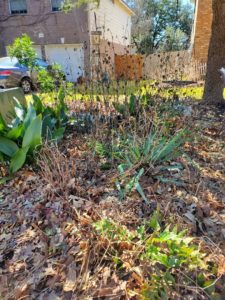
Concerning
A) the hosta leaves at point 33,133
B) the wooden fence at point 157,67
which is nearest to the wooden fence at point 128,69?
the wooden fence at point 157,67

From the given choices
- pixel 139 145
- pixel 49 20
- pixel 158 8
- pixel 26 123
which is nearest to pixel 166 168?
pixel 139 145

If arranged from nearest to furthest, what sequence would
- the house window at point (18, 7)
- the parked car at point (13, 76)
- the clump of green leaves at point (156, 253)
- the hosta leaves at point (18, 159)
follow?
the clump of green leaves at point (156, 253) → the hosta leaves at point (18, 159) → the parked car at point (13, 76) → the house window at point (18, 7)

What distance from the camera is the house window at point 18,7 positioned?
14.0 m

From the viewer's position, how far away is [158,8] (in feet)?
81.0

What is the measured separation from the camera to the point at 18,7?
14.2 m

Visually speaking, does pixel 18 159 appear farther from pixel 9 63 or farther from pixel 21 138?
pixel 9 63


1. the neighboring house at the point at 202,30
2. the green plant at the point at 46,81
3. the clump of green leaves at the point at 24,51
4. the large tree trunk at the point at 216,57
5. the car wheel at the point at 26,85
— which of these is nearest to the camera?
the green plant at the point at 46,81

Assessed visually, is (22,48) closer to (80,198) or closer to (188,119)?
(188,119)

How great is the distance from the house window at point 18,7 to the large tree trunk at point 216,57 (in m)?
12.2

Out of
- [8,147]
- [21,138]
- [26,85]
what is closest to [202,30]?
[26,85]

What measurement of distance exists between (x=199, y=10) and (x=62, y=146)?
12.3m

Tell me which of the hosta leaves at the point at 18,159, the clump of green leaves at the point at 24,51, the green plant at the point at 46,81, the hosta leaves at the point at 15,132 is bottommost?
the hosta leaves at the point at 18,159

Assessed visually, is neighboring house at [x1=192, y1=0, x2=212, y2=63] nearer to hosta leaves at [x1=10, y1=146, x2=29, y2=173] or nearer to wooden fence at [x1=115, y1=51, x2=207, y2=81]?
wooden fence at [x1=115, y1=51, x2=207, y2=81]

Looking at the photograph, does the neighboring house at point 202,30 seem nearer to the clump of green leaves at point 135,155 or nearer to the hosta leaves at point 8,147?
the clump of green leaves at point 135,155
